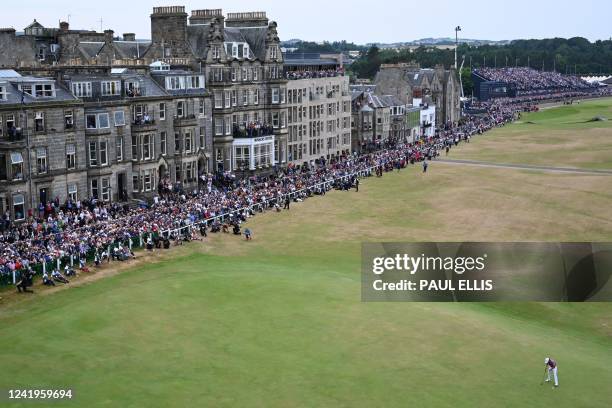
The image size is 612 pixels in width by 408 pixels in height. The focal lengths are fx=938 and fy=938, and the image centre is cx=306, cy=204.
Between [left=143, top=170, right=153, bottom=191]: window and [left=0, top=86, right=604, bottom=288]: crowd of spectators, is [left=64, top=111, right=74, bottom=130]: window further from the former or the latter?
[left=143, top=170, right=153, bottom=191]: window

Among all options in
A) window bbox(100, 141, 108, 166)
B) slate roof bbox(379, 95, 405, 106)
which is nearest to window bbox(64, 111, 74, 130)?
window bbox(100, 141, 108, 166)

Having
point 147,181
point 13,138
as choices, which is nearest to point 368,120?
point 147,181

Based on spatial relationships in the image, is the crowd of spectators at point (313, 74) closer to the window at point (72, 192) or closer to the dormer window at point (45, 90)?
the window at point (72, 192)

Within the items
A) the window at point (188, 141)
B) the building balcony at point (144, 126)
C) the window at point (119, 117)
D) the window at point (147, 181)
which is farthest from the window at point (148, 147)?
the window at point (188, 141)

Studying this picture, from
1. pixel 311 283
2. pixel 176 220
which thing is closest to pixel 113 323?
pixel 311 283

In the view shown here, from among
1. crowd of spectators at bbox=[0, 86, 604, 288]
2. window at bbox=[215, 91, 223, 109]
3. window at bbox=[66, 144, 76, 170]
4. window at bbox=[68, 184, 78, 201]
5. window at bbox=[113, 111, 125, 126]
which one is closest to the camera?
crowd of spectators at bbox=[0, 86, 604, 288]

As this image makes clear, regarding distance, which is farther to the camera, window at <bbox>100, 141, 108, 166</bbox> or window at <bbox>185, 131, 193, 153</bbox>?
window at <bbox>185, 131, 193, 153</bbox>

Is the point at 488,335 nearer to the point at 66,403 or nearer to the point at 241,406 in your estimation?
the point at 241,406

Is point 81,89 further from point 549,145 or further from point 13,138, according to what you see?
point 549,145
